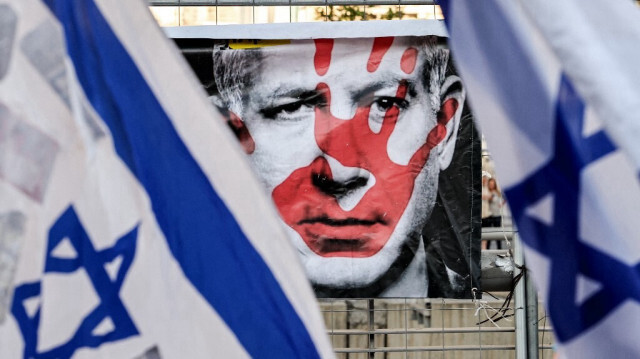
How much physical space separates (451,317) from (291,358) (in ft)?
10.9

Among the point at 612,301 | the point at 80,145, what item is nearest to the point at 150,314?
the point at 80,145

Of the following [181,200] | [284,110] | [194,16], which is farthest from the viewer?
[194,16]

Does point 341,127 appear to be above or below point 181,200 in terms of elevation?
above

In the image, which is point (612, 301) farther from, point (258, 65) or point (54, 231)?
point (258, 65)

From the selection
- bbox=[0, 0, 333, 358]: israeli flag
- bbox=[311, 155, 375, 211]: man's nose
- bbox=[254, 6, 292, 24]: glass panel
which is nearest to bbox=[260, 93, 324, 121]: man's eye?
bbox=[311, 155, 375, 211]: man's nose

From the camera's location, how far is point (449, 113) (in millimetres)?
4559

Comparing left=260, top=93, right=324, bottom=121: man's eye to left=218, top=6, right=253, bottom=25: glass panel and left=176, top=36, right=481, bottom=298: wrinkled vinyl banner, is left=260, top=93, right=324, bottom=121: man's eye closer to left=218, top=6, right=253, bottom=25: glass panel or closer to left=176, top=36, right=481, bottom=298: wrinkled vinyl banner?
left=176, top=36, right=481, bottom=298: wrinkled vinyl banner

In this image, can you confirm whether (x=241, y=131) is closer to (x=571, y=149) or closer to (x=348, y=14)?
(x=348, y=14)

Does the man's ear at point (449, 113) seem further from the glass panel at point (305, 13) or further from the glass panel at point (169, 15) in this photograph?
the glass panel at point (169, 15)

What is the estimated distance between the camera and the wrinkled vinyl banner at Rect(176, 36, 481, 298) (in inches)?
179

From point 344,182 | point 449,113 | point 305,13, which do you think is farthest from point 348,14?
point 344,182

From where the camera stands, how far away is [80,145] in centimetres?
215

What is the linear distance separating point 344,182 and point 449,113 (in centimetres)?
52

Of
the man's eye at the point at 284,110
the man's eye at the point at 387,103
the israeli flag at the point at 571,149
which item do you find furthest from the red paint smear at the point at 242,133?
the israeli flag at the point at 571,149
